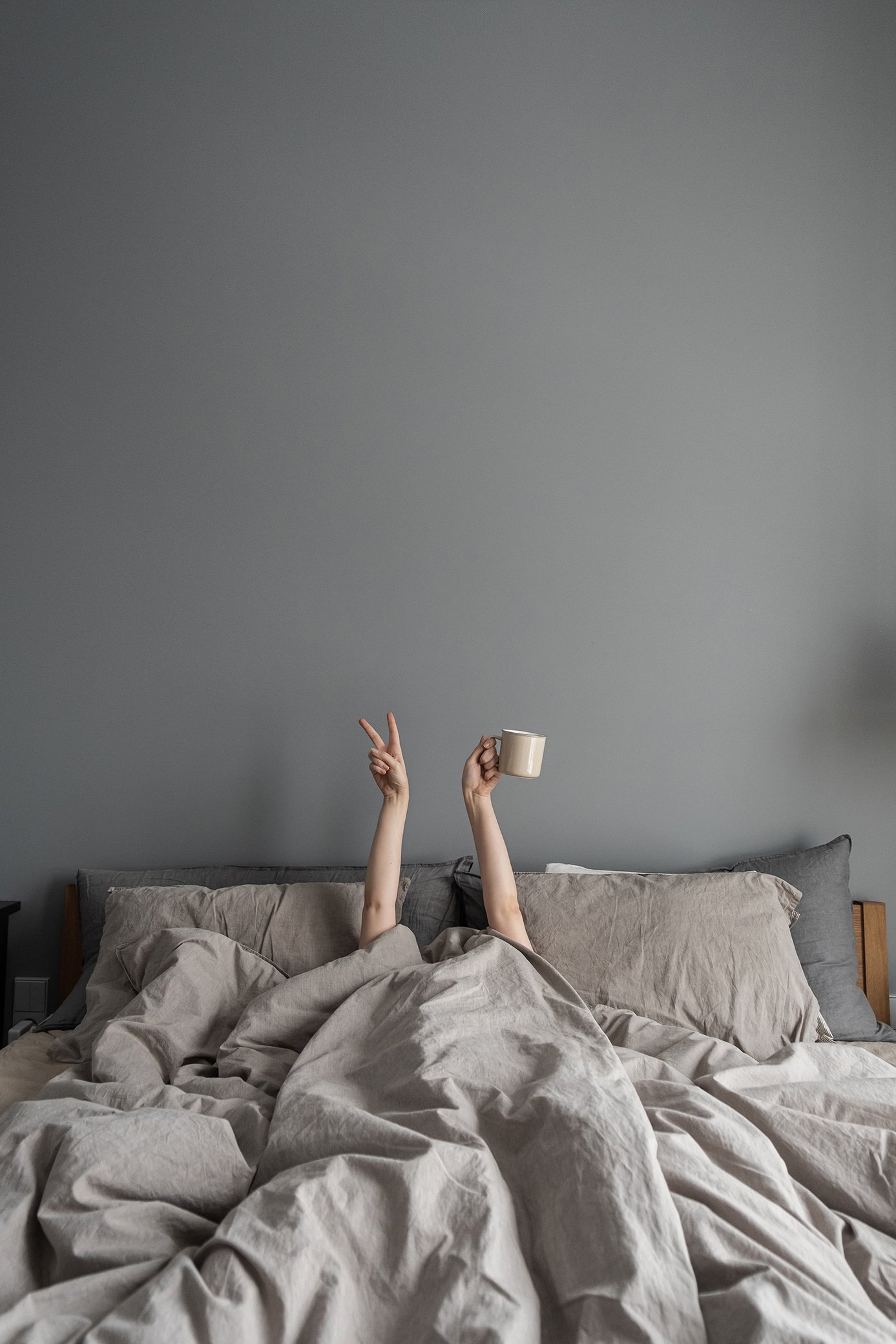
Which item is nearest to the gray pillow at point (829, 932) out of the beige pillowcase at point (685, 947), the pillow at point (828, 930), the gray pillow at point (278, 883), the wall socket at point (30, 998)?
the pillow at point (828, 930)

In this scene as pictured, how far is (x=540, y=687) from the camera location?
2.57 metres

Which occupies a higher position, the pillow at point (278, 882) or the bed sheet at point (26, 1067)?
the pillow at point (278, 882)

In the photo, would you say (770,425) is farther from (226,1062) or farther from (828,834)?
(226,1062)

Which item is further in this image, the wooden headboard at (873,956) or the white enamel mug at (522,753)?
the wooden headboard at (873,956)

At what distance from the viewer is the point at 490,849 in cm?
213

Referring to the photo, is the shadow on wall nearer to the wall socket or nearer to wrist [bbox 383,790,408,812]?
wrist [bbox 383,790,408,812]

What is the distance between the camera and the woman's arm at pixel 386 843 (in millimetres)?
2053

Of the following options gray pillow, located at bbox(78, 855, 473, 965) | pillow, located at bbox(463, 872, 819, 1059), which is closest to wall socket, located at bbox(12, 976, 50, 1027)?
gray pillow, located at bbox(78, 855, 473, 965)

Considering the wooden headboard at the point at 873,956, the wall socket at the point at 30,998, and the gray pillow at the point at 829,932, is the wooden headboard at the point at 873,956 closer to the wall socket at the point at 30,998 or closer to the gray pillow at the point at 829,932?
the gray pillow at the point at 829,932

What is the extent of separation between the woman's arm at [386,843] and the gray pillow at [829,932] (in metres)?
0.88

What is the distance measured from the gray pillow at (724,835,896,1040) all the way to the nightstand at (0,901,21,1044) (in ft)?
6.32

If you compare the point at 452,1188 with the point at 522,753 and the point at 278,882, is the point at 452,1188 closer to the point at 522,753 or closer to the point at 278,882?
the point at 522,753

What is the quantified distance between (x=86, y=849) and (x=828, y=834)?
2.12 metres

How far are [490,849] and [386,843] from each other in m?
0.25
